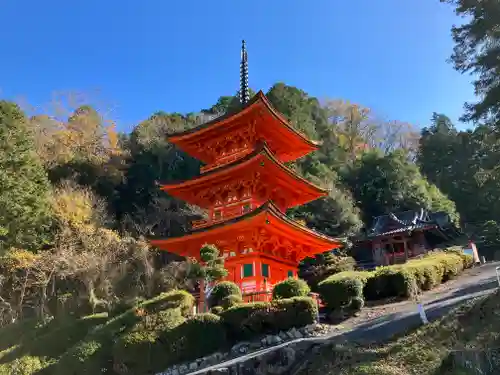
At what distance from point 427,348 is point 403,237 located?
25.5 m

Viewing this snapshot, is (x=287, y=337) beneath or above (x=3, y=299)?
beneath

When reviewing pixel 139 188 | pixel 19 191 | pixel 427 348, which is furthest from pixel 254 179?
pixel 139 188

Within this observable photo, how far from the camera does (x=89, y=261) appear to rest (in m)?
26.7

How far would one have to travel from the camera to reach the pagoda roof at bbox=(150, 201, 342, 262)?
16719 millimetres

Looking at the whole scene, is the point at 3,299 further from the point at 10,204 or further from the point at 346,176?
the point at 346,176

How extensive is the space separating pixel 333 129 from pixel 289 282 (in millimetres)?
38580

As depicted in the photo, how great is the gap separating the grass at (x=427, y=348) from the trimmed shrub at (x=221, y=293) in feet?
16.4

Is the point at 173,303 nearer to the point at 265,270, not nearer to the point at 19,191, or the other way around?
the point at 265,270

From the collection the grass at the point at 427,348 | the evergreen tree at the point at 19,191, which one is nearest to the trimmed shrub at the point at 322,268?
the grass at the point at 427,348

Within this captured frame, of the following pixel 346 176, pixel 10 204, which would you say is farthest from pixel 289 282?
pixel 346 176

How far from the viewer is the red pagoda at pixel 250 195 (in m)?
17.6

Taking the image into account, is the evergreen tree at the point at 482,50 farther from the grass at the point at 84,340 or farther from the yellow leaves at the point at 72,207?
the yellow leaves at the point at 72,207

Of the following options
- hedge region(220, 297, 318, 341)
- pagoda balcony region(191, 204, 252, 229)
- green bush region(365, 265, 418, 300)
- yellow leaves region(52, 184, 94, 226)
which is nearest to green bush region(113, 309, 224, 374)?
hedge region(220, 297, 318, 341)

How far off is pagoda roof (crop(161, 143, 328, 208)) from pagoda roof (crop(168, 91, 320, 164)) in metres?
2.27
